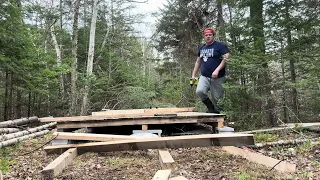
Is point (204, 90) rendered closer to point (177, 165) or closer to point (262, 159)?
point (262, 159)

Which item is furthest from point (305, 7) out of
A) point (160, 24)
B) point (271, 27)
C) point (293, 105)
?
point (160, 24)

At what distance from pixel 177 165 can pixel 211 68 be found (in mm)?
3453

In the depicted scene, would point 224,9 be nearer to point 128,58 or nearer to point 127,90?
point 127,90

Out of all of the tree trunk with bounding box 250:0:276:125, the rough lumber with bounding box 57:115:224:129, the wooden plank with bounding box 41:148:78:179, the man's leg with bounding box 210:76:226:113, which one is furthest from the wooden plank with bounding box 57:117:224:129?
the tree trunk with bounding box 250:0:276:125

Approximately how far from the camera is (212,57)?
6.42 metres

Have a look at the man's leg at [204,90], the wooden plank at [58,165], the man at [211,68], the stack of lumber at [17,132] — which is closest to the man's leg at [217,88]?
the man at [211,68]

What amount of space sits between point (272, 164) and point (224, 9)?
1077 centimetres

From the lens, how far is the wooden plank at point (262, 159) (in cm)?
311

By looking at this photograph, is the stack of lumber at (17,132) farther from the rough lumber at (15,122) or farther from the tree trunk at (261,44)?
the tree trunk at (261,44)

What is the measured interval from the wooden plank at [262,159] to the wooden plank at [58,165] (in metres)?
2.19

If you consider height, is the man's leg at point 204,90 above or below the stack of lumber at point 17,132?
above

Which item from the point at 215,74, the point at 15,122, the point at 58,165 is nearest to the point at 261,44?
the point at 215,74

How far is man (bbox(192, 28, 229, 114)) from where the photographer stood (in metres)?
6.32

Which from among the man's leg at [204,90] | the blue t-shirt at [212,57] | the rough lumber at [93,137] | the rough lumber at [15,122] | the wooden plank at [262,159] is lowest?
the wooden plank at [262,159]
